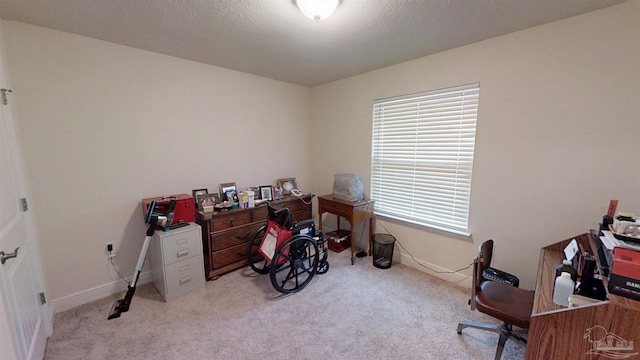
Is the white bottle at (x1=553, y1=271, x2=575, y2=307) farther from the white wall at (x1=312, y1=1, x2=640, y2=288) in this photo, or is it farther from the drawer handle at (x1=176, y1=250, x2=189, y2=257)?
the drawer handle at (x1=176, y1=250, x2=189, y2=257)

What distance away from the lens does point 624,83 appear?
1.63m

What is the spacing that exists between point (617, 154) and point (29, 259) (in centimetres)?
423

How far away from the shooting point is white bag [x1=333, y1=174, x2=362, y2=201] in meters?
2.98

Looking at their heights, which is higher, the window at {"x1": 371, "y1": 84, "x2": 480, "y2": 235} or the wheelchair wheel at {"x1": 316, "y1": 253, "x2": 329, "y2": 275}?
the window at {"x1": 371, "y1": 84, "x2": 480, "y2": 235}

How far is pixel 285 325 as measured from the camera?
76.0 inches

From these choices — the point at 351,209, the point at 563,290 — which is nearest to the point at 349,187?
the point at 351,209

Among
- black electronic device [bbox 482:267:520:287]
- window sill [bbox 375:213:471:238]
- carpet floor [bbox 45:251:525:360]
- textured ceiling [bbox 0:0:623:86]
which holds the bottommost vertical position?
carpet floor [bbox 45:251:525:360]

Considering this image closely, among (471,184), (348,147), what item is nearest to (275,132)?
(348,147)

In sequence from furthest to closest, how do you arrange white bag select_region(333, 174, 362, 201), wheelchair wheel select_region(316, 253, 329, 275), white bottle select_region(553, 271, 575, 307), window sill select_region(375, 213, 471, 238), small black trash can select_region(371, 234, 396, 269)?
1. white bag select_region(333, 174, 362, 201)
2. small black trash can select_region(371, 234, 396, 269)
3. wheelchair wheel select_region(316, 253, 329, 275)
4. window sill select_region(375, 213, 471, 238)
5. white bottle select_region(553, 271, 575, 307)

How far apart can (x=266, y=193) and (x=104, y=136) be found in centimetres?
170

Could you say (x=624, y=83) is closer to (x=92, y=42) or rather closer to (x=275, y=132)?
(x=275, y=132)

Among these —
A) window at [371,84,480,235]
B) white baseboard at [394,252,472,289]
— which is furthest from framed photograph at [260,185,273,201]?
white baseboard at [394,252,472,289]

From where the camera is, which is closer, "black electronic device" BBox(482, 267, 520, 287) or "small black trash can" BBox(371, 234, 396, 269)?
"black electronic device" BBox(482, 267, 520, 287)

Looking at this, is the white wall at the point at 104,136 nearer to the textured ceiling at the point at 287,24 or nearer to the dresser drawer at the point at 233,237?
the textured ceiling at the point at 287,24
